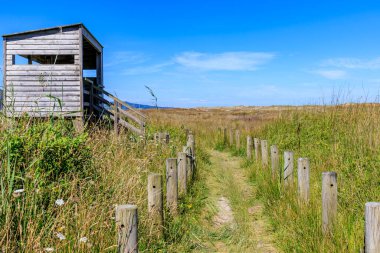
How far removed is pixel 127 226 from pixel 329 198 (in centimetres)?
263

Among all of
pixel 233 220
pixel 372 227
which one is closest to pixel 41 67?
pixel 233 220

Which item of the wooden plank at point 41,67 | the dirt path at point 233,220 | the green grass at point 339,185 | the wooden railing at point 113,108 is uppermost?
the wooden plank at point 41,67

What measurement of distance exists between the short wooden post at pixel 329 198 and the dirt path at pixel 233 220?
896mm

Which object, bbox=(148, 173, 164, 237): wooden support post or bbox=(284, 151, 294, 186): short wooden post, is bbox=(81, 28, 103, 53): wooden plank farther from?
bbox=(148, 173, 164, 237): wooden support post

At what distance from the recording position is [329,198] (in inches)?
170

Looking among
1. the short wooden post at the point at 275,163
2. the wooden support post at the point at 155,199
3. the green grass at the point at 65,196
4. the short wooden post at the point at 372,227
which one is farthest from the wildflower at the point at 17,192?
the short wooden post at the point at 275,163

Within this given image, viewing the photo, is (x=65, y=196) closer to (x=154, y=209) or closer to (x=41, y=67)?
(x=154, y=209)

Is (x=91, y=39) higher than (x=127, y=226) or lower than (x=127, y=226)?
higher

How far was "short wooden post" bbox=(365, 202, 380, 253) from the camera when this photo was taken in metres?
2.83

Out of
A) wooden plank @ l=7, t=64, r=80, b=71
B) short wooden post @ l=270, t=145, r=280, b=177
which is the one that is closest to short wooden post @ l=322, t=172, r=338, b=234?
short wooden post @ l=270, t=145, r=280, b=177

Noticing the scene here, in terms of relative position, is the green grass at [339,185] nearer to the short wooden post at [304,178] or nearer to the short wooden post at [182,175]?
the short wooden post at [304,178]

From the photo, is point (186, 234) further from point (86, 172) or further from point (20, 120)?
point (20, 120)

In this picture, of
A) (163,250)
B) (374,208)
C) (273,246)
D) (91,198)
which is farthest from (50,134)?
(374,208)

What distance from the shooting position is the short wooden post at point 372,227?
9.30 feet
